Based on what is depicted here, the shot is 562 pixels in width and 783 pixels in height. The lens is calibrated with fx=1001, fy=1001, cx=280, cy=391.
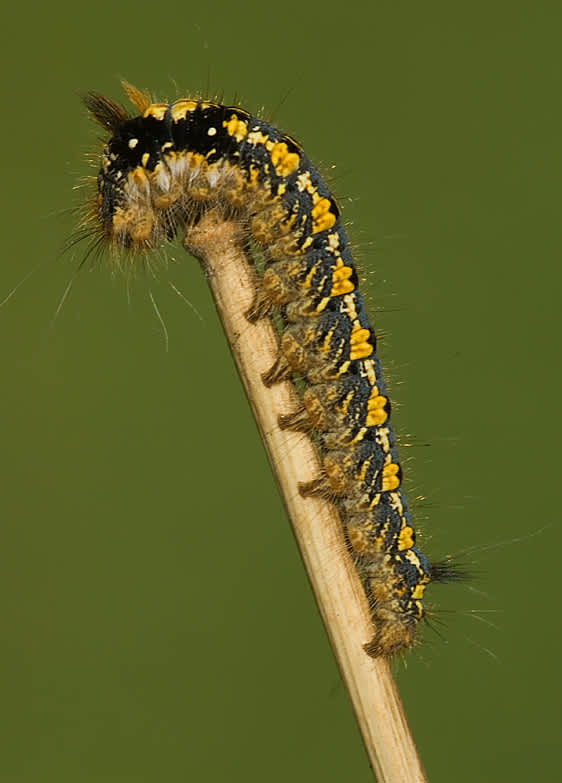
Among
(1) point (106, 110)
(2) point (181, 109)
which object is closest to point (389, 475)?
(2) point (181, 109)

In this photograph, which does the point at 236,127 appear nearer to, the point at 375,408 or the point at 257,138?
the point at 257,138

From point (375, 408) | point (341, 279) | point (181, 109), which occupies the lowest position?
point (375, 408)

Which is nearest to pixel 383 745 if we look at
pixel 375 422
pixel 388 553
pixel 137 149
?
pixel 388 553

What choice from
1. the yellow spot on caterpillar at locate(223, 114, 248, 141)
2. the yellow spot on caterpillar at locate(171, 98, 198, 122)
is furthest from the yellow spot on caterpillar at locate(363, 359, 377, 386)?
the yellow spot on caterpillar at locate(171, 98, 198, 122)

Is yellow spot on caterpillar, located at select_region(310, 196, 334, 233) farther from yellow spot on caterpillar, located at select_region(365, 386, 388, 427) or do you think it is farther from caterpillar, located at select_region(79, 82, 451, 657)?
yellow spot on caterpillar, located at select_region(365, 386, 388, 427)

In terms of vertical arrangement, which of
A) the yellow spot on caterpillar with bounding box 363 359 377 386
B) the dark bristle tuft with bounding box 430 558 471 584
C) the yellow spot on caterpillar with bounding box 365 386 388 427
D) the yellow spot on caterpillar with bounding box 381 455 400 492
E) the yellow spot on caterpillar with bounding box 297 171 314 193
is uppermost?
the yellow spot on caterpillar with bounding box 297 171 314 193

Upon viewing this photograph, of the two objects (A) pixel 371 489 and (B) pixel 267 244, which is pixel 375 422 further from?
(B) pixel 267 244

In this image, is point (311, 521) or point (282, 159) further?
point (282, 159)
